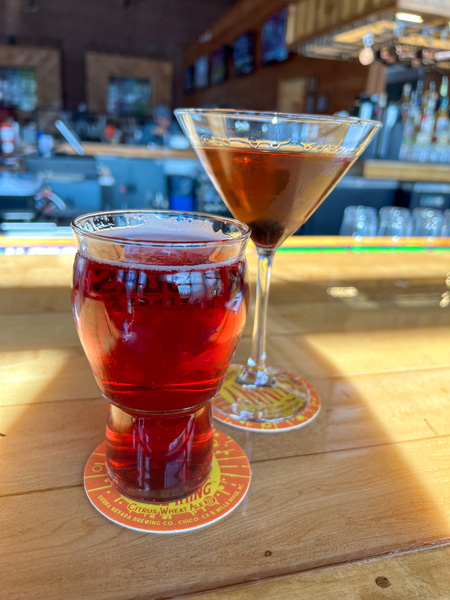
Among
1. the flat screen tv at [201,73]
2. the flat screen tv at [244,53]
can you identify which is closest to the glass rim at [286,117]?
the flat screen tv at [244,53]

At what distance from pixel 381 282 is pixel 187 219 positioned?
0.61 m

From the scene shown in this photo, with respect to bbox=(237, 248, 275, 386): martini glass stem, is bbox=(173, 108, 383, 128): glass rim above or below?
above

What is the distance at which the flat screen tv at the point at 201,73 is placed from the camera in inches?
325

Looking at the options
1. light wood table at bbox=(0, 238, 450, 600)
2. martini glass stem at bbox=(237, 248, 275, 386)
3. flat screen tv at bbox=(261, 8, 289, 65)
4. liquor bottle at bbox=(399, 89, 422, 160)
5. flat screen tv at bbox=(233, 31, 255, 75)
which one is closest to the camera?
light wood table at bbox=(0, 238, 450, 600)

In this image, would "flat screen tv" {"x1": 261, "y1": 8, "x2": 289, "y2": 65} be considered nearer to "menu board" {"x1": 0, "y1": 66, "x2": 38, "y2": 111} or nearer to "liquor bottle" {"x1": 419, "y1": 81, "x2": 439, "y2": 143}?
"liquor bottle" {"x1": 419, "y1": 81, "x2": 439, "y2": 143}

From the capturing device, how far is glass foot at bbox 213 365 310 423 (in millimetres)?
455

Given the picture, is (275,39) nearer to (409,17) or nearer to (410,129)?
(410,129)

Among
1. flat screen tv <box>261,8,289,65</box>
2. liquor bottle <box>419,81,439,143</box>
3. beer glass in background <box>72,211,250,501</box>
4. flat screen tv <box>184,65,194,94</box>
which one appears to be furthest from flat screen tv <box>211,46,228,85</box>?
beer glass in background <box>72,211,250,501</box>

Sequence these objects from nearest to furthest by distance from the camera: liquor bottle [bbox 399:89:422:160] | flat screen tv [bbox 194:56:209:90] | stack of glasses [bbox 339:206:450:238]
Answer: stack of glasses [bbox 339:206:450:238] → liquor bottle [bbox 399:89:422:160] → flat screen tv [bbox 194:56:209:90]

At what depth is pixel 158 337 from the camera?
0.30 m

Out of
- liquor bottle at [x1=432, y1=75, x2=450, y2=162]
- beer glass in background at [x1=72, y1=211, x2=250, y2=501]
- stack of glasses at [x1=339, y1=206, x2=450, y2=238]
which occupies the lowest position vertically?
stack of glasses at [x1=339, y1=206, x2=450, y2=238]

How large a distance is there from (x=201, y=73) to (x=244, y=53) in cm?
199

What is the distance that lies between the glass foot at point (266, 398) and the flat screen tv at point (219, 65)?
25.6ft

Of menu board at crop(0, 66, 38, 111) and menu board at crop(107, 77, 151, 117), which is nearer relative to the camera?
menu board at crop(0, 66, 38, 111)
